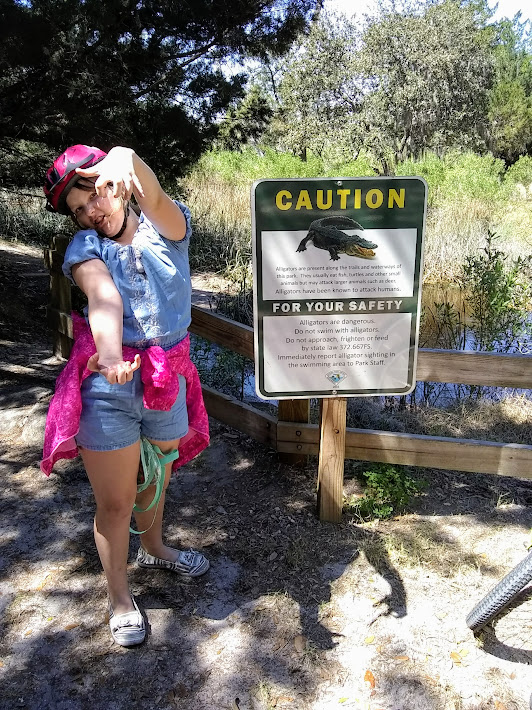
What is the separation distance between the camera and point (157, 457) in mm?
2305

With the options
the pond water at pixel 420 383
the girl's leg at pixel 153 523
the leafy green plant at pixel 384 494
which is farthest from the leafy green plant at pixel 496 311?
the girl's leg at pixel 153 523

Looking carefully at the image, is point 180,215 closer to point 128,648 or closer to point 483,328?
point 128,648

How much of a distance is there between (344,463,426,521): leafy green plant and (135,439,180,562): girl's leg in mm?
977

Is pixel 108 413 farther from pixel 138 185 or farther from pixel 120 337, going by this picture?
pixel 138 185

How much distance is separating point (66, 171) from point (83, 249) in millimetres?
235

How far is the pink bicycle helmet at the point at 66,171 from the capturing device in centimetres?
190

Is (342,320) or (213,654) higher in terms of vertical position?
(342,320)

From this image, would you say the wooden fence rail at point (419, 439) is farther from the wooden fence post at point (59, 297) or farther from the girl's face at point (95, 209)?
the wooden fence post at point (59, 297)

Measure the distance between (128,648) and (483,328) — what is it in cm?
420

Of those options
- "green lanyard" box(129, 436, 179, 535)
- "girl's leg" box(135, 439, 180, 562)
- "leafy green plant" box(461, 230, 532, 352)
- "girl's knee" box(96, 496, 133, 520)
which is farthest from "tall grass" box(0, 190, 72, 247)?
"girl's knee" box(96, 496, 133, 520)

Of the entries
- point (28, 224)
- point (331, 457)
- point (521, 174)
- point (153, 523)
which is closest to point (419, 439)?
point (331, 457)

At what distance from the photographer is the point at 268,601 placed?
2.61 metres

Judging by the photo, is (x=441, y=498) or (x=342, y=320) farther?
(x=441, y=498)

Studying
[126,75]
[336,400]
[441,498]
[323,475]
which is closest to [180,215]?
[336,400]
